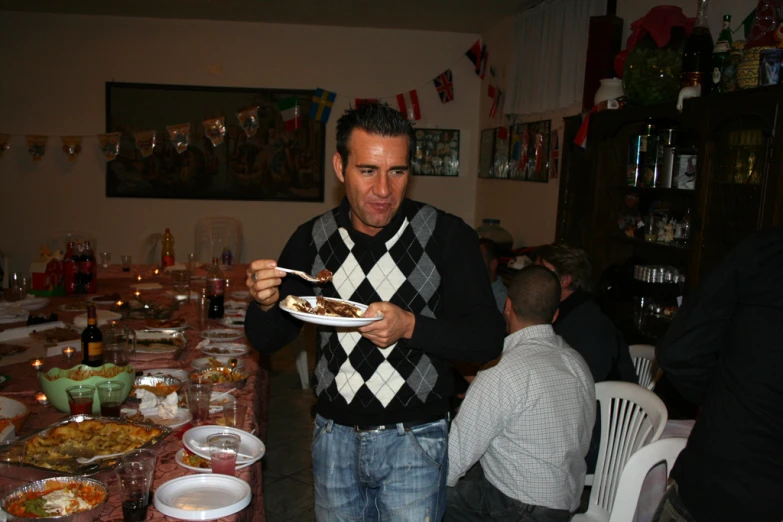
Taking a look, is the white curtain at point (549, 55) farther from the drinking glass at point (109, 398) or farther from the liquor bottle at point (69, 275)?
the drinking glass at point (109, 398)

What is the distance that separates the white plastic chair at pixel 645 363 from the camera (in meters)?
3.07

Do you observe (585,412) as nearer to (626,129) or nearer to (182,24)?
(626,129)

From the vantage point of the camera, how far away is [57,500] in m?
1.32

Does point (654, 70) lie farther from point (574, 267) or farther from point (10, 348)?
point (10, 348)

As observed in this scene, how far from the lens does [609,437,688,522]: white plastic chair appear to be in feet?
6.38

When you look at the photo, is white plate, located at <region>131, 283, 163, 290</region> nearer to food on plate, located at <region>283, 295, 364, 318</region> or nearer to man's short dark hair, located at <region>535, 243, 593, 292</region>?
man's short dark hair, located at <region>535, 243, 593, 292</region>

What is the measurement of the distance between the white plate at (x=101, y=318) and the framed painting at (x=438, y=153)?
4.48 metres

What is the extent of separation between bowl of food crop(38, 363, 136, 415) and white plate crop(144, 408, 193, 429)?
5.0 inches

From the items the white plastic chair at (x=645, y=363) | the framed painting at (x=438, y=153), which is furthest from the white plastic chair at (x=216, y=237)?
the white plastic chair at (x=645, y=363)

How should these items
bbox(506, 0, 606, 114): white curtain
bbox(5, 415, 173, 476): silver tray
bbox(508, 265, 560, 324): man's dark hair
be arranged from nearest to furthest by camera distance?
bbox(5, 415, 173, 476): silver tray < bbox(508, 265, 560, 324): man's dark hair < bbox(506, 0, 606, 114): white curtain

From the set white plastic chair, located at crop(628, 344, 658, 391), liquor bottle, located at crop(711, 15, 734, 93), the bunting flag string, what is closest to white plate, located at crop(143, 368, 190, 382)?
white plastic chair, located at crop(628, 344, 658, 391)

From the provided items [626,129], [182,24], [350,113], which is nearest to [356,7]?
[182,24]

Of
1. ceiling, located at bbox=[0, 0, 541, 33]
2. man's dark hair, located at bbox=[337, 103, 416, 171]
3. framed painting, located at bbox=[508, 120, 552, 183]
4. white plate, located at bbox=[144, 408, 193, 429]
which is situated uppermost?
ceiling, located at bbox=[0, 0, 541, 33]

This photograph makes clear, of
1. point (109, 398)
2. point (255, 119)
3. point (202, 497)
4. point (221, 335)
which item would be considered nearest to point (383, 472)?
point (202, 497)
